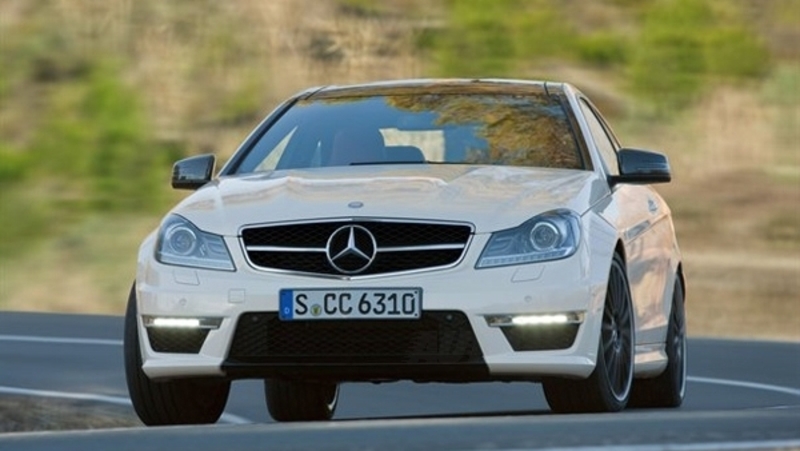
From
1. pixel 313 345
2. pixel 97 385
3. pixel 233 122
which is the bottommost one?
pixel 233 122

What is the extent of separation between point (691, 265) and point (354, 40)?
7.56 metres

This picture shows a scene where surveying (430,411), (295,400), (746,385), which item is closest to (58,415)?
(295,400)

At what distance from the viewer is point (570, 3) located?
3569 cm

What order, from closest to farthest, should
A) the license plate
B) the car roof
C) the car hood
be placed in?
the license plate → the car hood → the car roof

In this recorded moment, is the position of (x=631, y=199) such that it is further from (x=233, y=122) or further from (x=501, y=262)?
(x=233, y=122)

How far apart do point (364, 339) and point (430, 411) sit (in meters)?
3.61

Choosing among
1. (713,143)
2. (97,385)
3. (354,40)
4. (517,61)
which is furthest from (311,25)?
(97,385)

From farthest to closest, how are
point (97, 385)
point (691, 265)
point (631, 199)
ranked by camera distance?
point (691, 265) < point (97, 385) < point (631, 199)

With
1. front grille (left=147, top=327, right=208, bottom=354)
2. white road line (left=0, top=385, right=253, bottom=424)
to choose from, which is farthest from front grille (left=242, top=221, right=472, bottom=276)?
white road line (left=0, top=385, right=253, bottom=424)

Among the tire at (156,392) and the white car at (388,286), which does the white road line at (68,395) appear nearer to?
the white car at (388,286)

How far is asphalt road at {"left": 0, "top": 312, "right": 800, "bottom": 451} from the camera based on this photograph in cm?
744

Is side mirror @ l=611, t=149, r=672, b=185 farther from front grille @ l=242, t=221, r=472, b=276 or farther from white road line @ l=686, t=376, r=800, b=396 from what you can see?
white road line @ l=686, t=376, r=800, b=396

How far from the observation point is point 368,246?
9367 millimetres

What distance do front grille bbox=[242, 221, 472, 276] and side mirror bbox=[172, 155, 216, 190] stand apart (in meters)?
1.22
